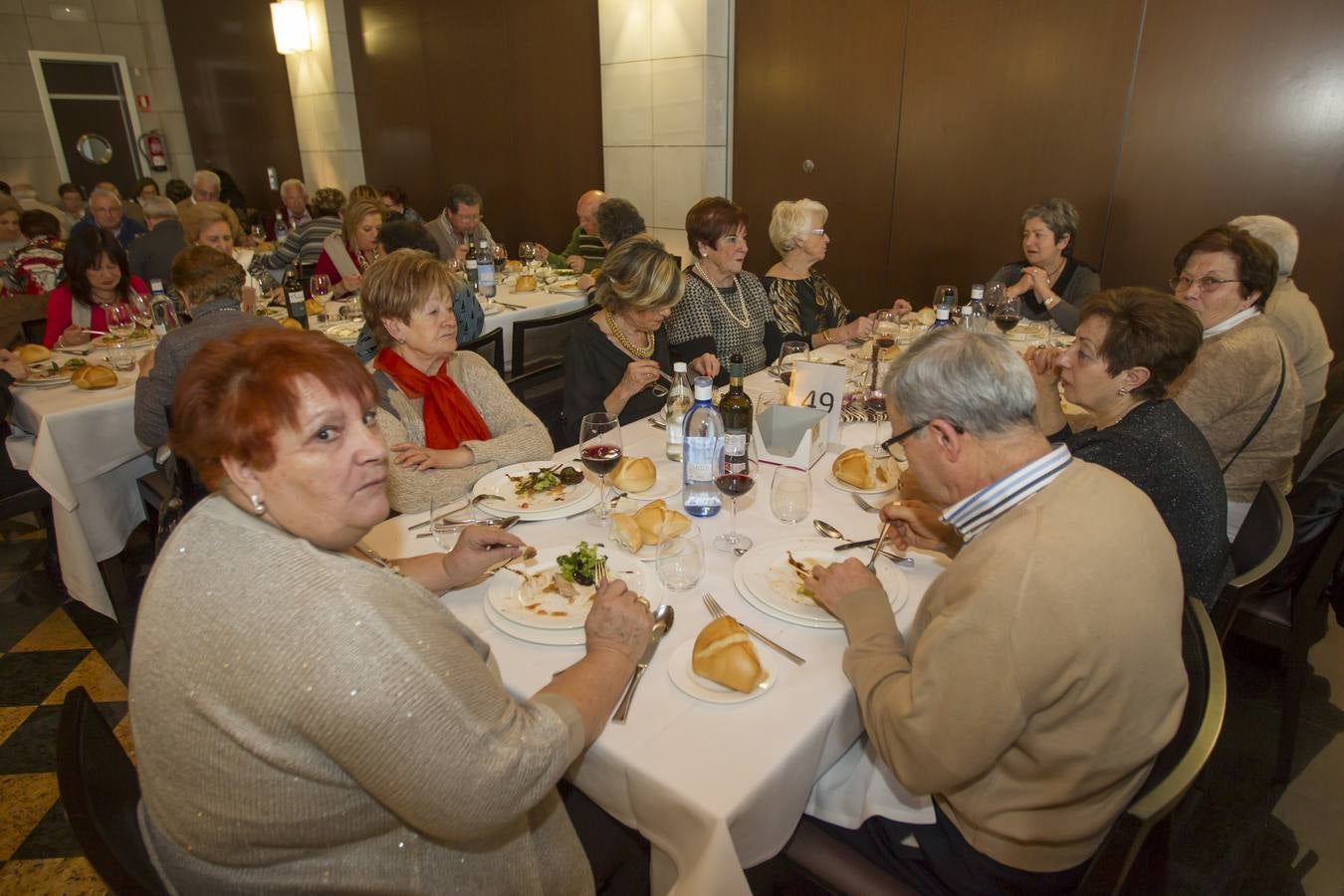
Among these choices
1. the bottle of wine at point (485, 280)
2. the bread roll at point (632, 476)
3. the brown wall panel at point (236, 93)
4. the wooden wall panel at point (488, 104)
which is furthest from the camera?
the brown wall panel at point (236, 93)

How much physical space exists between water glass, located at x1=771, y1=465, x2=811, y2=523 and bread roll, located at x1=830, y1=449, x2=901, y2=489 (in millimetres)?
259

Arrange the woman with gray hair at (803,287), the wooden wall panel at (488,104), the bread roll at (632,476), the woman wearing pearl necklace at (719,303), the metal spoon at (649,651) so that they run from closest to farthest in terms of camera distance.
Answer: the metal spoon at (649,651), the bread roll at (632,476), the woman wearing pearl necklace at (719,303), the woman with gray hair at (803,287), the wooden wall panel at (488,104)

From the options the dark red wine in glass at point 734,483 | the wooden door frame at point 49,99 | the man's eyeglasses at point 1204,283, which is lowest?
the dark red wine in glass at point 734,483

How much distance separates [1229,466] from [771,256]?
182 inches

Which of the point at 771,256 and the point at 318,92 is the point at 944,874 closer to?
the point at 771,256

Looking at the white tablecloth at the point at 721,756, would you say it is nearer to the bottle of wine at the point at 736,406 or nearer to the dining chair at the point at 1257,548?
the bottle of wine at the point at 736,406

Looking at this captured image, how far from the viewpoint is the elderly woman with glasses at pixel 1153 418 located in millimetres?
1736

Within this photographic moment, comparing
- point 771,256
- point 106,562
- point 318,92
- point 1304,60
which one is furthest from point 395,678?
point 318,92

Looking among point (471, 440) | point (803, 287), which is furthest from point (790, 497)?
point (803, 287)

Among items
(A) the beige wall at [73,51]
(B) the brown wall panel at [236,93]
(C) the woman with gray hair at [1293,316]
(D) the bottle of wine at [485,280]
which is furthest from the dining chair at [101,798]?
(A) the beige wall at [73,51]

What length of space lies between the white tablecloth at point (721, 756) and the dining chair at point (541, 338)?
1989 millimetres

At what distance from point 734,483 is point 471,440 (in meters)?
1.06

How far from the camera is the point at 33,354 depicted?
349 cm

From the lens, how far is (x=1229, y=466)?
267 cm
